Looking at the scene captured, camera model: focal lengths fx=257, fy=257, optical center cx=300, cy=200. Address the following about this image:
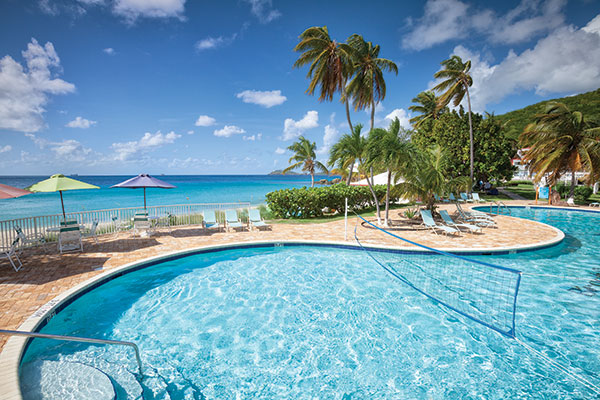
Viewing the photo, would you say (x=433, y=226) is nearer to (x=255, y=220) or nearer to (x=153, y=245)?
(x=255, y=220)

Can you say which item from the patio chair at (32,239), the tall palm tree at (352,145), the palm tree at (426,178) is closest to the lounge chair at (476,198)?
the palm tree at (426,178)

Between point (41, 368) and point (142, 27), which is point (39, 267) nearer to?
point (41, 368)

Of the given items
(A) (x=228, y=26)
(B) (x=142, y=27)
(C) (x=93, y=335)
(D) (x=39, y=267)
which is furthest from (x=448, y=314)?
(B) (x=142, y=27)

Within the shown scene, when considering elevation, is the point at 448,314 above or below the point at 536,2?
below

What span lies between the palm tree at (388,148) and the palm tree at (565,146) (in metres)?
17.3

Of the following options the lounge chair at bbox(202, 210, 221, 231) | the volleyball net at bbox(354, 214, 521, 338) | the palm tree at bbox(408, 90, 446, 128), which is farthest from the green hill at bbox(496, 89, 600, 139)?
the lounge chair at bbox(202, 210, 221, 231)

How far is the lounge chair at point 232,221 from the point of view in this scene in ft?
40.9

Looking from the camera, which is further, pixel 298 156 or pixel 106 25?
pixel 298 156

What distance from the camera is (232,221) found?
504 inches

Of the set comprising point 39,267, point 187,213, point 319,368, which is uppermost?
point 187,213

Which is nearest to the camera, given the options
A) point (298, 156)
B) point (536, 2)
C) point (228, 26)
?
point (228, 26)

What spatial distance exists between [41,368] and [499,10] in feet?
89.2

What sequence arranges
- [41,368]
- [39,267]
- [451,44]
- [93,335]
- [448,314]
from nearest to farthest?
[41,368]
[93,335]
[448,314]
[39,267]
[451,44]

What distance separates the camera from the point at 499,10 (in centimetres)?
1758
